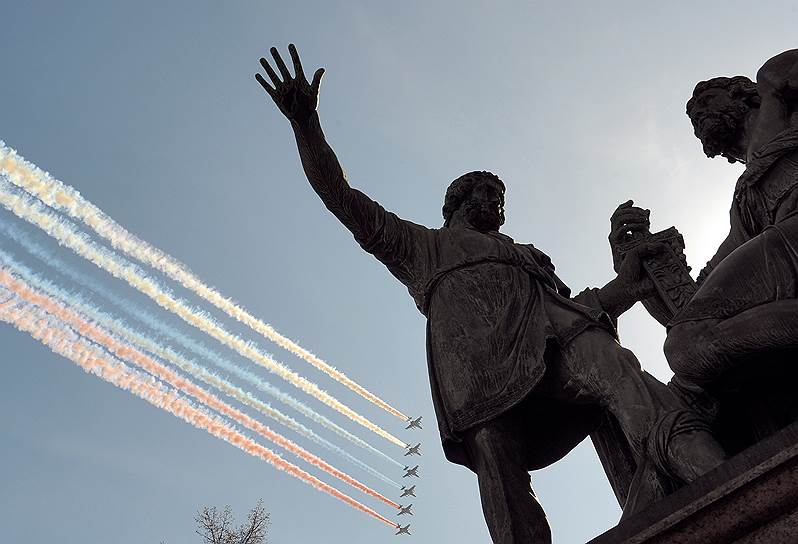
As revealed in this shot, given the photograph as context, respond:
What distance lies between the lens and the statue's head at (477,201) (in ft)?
24.8

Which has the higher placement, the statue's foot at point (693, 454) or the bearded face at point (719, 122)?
the bearded face at point (719, 122)

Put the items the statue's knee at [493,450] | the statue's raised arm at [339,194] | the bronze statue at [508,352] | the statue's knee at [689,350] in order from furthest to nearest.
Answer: the statue's raised arm at [339,194]
the statue's knee at [493,450]
the bronze statue at [508,352]
the statue's knee at [689,350]

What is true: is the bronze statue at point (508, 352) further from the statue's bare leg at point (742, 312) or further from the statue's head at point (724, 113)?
the statue's head at point (724, 113)

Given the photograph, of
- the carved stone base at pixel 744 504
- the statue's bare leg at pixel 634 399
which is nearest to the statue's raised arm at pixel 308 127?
the statue's bare leg at pixel 634 399

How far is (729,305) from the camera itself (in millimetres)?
4824

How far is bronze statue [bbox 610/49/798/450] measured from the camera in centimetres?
466

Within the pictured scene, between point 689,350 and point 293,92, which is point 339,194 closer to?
point 293,92

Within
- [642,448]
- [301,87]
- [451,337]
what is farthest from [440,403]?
[301,87]

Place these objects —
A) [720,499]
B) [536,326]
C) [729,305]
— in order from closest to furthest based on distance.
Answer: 1. [720,499]
2. [729,305]
3. [536,326]

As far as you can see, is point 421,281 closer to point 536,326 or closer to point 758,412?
point 536,326

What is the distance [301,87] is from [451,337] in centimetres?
250

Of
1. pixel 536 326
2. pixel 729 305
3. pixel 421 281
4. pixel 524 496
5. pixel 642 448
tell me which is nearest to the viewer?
pixel 729 305

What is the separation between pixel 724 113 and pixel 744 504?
141 inches

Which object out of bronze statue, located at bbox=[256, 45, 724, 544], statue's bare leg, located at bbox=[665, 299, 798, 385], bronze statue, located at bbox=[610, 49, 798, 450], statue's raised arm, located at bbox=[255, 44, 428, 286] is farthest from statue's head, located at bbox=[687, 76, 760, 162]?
statue's raised arm, located at bbox=[255, 44, 428, 286]
